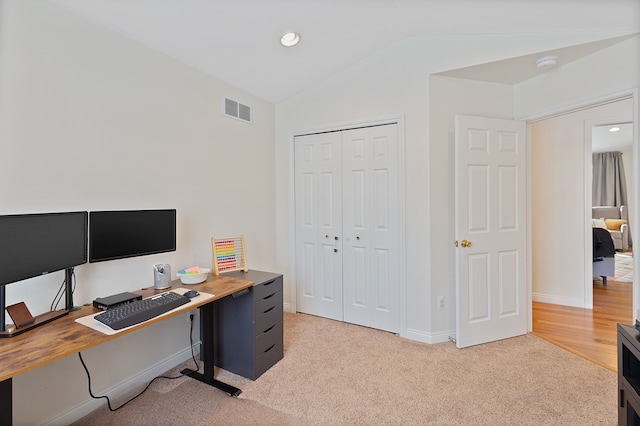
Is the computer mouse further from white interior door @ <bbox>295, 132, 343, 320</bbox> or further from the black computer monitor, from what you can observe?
white interior door @ <bbox>295, 132, 343, 320</bbox>

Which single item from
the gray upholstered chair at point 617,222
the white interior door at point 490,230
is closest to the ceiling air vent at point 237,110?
the white interior door at point 490,230

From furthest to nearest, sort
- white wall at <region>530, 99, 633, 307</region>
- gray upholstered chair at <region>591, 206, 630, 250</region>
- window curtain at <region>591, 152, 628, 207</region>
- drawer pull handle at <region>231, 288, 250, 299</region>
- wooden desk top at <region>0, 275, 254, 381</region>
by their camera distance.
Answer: window curtain at <region>591, 152, 628, 207</region>, gray upholstered chair at <region>591, 206, 630, 250</region>, white wall at <region>530, 99, 633, 307</region>, drawer pull handle at <region>231, 288, 250, 299</region>, wooden desk top at <region>0, 275, 254, 381</region>

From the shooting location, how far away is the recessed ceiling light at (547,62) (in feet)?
7.61

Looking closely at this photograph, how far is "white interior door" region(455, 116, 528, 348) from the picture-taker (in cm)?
260

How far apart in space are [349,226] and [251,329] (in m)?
1.44

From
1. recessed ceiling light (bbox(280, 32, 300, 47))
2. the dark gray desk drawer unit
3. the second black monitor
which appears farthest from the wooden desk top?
recessed ceiling light (bbox(280, 32, 300, 47))

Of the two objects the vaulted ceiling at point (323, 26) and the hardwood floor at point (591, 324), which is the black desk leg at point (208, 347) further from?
the hardwood floor at point (591, 324)

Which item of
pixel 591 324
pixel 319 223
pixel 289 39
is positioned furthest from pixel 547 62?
pixel 591 324

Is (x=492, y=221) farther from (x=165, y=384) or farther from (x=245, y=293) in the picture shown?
(x=165, y=384)

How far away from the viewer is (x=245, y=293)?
2.16m

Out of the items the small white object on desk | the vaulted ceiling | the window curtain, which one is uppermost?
the vaulted ceiling

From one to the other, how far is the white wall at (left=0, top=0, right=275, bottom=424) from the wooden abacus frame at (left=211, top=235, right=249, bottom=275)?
0.15 meters

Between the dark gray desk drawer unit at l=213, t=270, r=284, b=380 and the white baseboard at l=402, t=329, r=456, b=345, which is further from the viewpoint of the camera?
the white baseboard at l=402, t=329, r=456, b=345

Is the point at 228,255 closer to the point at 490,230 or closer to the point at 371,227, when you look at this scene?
the point at 371,227
